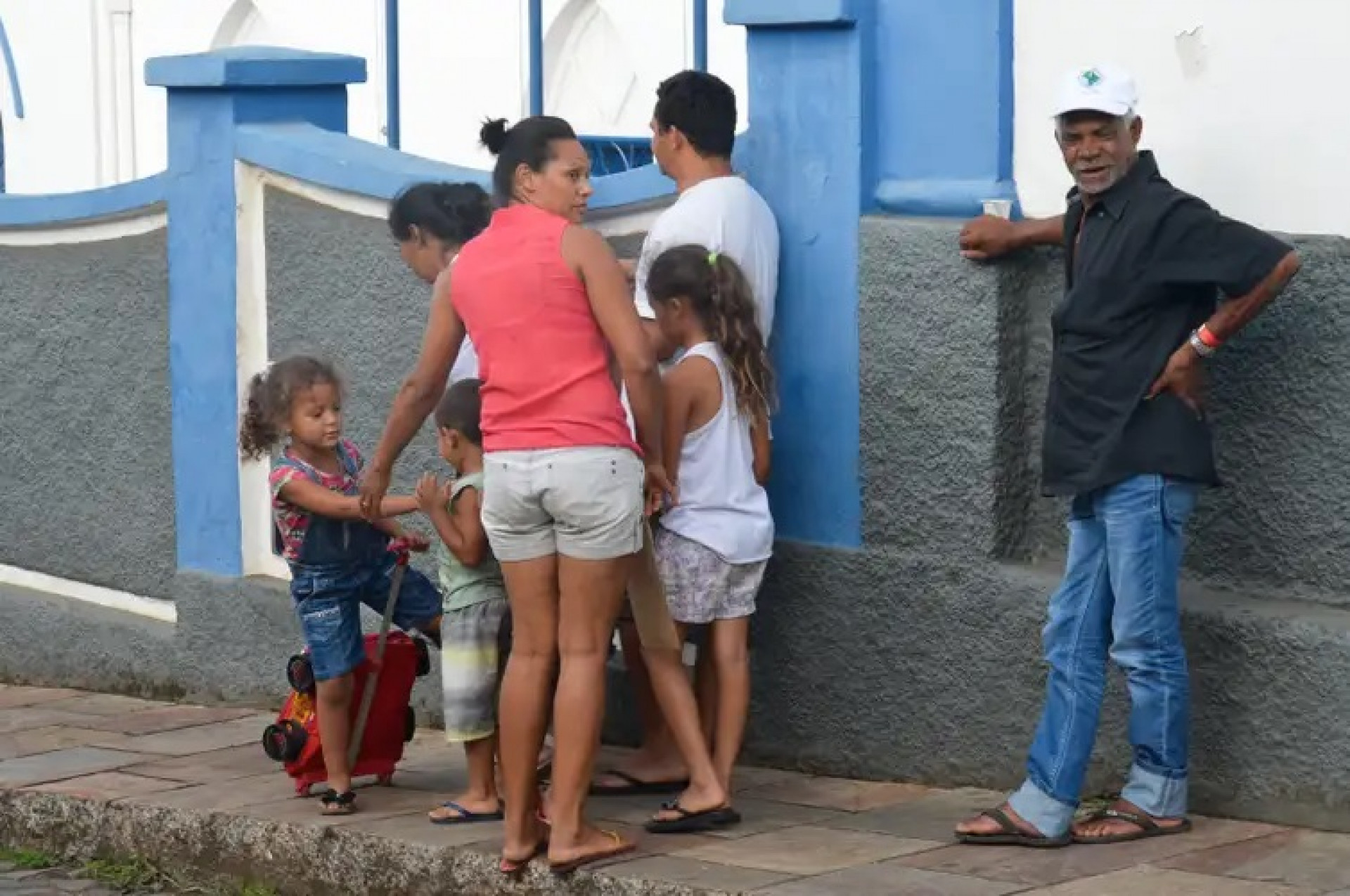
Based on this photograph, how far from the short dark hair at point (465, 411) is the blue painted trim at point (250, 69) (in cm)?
206

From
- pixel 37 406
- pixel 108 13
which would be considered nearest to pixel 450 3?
pixel 108 13

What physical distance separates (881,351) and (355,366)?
1867mm

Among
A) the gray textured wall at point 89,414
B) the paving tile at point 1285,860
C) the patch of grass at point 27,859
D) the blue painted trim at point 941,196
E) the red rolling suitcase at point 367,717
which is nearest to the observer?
the paving tile at point 1285,860

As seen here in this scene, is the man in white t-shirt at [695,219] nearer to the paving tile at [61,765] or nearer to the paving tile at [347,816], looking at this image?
the paving tile at [347,816]

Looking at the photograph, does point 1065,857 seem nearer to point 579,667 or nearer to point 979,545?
point 979,545

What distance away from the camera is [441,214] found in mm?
6855

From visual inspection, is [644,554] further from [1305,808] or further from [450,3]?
[450,3]

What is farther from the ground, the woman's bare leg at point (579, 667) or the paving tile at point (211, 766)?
the woman's bare leg at point (579, 667)

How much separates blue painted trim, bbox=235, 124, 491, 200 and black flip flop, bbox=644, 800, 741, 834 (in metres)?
2.05

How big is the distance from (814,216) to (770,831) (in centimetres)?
152

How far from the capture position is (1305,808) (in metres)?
6.13

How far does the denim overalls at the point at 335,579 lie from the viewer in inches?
267

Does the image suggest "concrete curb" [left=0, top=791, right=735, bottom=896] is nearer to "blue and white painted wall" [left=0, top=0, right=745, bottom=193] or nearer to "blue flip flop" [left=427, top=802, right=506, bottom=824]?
"blue flip flop" [left=427, top=802, right=506, bottom=824]

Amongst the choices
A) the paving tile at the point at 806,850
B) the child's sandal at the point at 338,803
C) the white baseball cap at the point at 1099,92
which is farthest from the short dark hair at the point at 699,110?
the child's sandal at the point at 338,803
